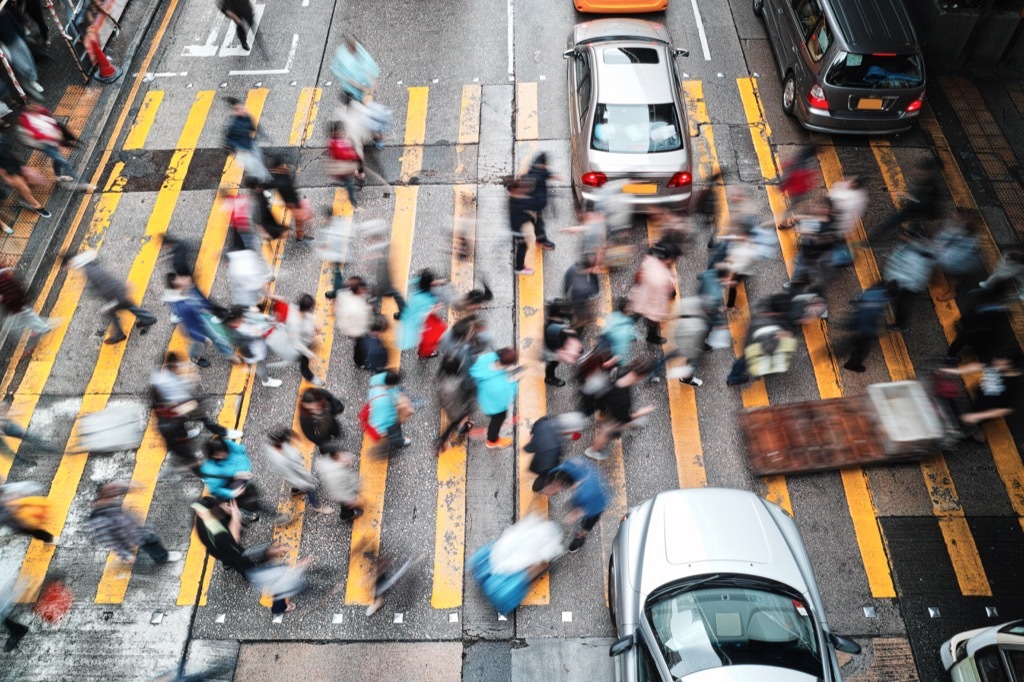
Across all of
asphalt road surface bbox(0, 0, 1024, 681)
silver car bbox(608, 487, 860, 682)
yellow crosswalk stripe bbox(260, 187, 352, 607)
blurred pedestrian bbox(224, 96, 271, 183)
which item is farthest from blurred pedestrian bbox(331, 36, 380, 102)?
silver car bbox(608, 487, 860, 682)

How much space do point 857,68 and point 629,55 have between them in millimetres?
3542

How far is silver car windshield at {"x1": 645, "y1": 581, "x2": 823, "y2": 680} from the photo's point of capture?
644cm

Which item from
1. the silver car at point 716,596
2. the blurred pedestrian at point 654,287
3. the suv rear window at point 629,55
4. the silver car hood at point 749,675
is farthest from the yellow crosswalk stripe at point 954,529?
the suv rear window at point 629,55

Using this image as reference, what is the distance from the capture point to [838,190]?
9.84 metres

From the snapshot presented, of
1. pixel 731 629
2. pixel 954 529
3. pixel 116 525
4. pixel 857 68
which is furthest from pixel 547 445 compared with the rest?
pixel 857 68

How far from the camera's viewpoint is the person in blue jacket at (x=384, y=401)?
8.08 m

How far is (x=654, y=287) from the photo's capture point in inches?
354

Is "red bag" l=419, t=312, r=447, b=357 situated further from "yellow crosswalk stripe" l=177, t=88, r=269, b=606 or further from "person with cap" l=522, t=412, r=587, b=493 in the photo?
"yellow crosswalk stripe" l=177, t=88, r=269, b=606

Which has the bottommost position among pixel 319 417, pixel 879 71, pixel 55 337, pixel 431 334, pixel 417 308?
pixel 55 337

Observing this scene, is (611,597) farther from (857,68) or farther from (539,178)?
(857,68)

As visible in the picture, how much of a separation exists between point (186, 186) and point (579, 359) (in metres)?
7.52

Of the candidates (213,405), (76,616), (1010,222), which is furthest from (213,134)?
(1010,222)

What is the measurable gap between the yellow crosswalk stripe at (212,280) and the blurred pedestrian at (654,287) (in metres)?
5.28

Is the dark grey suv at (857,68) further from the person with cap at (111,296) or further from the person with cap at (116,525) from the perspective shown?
the person with cap at (116,525)
